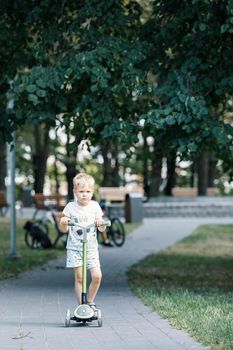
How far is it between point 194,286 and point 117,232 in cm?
937

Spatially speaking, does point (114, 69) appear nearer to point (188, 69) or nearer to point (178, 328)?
point (188, 69)

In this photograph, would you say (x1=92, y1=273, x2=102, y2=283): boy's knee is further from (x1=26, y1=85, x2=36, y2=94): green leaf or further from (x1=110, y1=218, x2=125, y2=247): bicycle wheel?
(x1=110, y1=218, x2=125, y2=247): bicycle wheel

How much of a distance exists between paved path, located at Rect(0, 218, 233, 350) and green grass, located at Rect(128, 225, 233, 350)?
170mm

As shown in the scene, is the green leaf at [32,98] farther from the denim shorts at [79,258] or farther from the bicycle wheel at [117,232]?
the bicycle wheel at [117,232]

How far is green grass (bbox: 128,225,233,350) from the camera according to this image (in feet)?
28.7

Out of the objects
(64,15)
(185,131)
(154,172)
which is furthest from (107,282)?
(154,172)

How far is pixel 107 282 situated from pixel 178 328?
5.31 metres

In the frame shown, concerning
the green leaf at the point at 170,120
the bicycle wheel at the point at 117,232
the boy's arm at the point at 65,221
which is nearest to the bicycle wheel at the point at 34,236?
the bicycle wheel at the point at 117,232

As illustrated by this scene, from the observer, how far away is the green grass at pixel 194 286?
8.74 metres

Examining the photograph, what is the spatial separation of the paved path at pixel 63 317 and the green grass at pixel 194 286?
0.17 metres

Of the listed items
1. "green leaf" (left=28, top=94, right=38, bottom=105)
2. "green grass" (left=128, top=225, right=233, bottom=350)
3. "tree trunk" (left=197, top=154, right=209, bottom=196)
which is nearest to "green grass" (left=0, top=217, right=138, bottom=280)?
"green grass" (left=128, top=225, right=233, bottom=350)

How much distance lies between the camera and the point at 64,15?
45.2ft

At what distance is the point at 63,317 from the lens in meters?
9.84

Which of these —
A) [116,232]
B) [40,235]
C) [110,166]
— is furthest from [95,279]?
[110,166]
